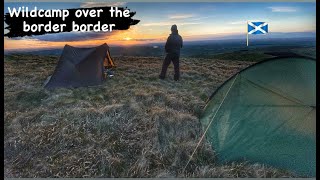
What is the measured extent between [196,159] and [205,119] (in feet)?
2.80

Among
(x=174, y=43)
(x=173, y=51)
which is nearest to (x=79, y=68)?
(x=173, y=51)

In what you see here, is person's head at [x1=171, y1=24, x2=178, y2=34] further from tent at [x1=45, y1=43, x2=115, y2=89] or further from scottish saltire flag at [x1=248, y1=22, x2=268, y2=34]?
tent at [x1=45, y1=43, x2=115, y2=89]

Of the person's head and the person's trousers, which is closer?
the person's head

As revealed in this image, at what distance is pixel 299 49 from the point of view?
17.7 ft

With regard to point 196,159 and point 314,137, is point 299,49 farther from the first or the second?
point 196,159

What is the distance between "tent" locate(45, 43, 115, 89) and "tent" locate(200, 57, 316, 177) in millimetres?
3348

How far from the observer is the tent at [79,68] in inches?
270

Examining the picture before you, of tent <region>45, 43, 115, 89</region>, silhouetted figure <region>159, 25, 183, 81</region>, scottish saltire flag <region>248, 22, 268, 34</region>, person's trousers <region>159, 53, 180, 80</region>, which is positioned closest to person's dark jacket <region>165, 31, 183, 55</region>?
silhouetted figure <region>159, 25, 183, 81</region>

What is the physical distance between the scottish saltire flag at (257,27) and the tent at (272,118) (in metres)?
0.88

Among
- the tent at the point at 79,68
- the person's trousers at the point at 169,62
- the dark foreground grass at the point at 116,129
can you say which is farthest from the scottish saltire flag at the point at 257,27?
the tent at the point at 79,68

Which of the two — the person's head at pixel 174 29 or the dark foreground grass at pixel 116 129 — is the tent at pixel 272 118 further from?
the person's head at pixel 174 29

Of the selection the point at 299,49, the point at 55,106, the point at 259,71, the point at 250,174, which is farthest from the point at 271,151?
the point at 55,106

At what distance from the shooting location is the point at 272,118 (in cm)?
421

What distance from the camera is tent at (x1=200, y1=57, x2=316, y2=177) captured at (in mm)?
4027
